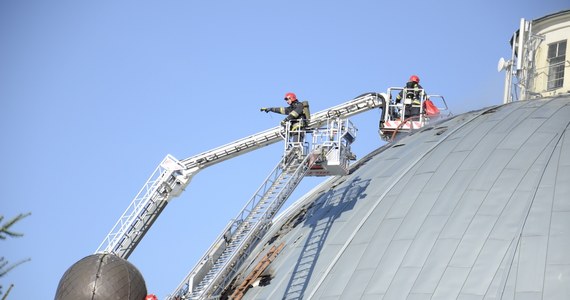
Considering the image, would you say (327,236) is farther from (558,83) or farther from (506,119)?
(558,83)

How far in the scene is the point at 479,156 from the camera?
1462 inches

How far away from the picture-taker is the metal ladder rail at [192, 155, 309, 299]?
36969 mm

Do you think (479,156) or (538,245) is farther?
(479,156)

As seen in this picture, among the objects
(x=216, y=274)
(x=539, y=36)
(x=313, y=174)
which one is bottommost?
(x=216, y=274)

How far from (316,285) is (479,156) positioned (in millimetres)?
6196

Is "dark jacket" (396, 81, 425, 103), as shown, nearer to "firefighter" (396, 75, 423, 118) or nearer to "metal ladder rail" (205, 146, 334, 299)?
"firefighter" (396, 75, 423, 118)

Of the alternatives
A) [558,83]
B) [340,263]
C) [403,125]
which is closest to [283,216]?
[403,125]

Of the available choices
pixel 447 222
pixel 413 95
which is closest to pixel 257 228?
pixel 447 222

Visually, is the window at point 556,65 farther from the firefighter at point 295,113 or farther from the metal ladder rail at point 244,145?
the firefighter at point 295,113

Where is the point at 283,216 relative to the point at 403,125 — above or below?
below

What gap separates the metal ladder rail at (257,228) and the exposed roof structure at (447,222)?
2.47 ft

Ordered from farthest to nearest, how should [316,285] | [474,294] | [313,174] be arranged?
[313,174] < [316,285] < [474,294]

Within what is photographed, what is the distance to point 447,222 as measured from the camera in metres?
34.7

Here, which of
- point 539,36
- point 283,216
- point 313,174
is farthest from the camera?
point 539,36
